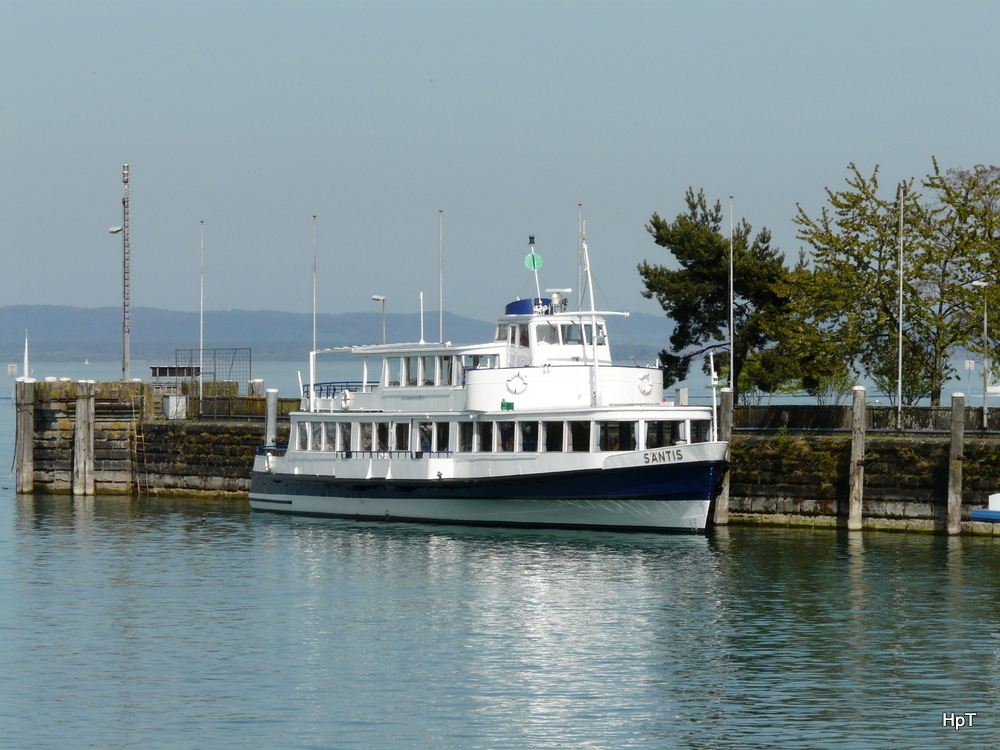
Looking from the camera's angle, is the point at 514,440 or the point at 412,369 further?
the point at 412,369

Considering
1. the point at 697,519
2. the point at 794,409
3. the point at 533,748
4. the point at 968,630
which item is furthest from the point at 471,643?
the point at 794,409

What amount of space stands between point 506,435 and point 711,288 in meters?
16.5

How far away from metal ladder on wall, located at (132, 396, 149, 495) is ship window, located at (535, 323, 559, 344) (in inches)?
675

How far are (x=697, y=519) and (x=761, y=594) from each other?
8148 mm

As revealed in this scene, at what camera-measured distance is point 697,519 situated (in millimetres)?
41062

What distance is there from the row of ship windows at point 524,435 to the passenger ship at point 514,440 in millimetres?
41

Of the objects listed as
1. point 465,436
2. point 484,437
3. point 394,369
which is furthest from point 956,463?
point 394,369

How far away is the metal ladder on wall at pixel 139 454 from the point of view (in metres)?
53.8

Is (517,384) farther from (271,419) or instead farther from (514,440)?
(271,419)

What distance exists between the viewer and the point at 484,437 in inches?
1714

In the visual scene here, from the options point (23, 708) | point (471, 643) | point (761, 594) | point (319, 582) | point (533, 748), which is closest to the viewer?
point (533, 748)

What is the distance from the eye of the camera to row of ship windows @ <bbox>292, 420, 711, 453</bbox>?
41.7 meters

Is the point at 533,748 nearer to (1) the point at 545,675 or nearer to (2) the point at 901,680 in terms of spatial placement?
(1) the point at 545,675

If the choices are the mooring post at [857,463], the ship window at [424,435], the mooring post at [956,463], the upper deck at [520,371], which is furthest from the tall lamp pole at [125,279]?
the mooring post at [956,463]
